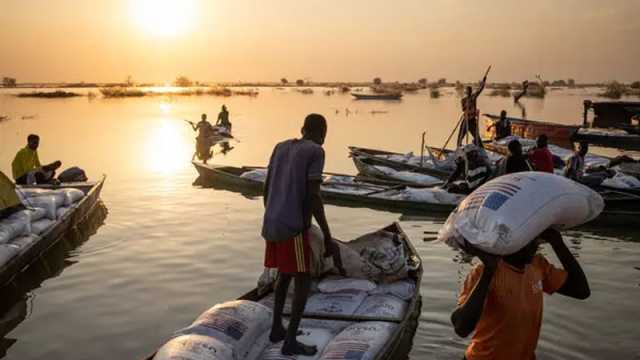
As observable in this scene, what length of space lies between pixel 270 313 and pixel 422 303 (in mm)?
3031

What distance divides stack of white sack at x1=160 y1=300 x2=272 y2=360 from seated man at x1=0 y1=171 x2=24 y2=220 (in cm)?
549

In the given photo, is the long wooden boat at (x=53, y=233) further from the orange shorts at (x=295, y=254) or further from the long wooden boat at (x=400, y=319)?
the orange shorts at (x=295, y=254)

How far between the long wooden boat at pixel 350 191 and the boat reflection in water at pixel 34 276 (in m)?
3.86

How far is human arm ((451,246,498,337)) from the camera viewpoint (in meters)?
2.82

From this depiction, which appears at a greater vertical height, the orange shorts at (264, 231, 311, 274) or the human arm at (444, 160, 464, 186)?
the orange shorts at (264, 231, 311, 274)

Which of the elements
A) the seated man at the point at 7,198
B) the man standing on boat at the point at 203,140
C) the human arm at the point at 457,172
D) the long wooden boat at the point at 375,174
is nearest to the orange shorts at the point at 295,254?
the seated man at the point at 7,198

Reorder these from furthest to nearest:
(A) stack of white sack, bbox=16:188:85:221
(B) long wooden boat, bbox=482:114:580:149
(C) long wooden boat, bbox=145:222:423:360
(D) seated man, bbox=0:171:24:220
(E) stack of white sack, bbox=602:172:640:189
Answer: (B) long wooden boat, bbox=482:114:580:149, (E) stack of white sack, bbox=602:172:640:189, (A) stack of white sack, bbox=16:188:85:221, (D) seated man, bbox=0:171:24:220, (C) long wooden boat, bbox=145:222:423:360

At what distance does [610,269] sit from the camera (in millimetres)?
9664

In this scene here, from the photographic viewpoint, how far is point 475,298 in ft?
9.31

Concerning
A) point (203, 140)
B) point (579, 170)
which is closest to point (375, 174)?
point (579, 170)

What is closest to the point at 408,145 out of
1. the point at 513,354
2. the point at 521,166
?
the point at 521,166

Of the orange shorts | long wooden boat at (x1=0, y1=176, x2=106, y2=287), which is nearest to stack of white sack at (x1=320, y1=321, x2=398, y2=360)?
the orange shorts

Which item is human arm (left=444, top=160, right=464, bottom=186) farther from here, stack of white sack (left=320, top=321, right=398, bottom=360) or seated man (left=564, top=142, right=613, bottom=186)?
stack of white sack (left=320, top=321, right=398, bottom=360)

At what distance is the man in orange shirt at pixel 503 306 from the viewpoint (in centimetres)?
287
